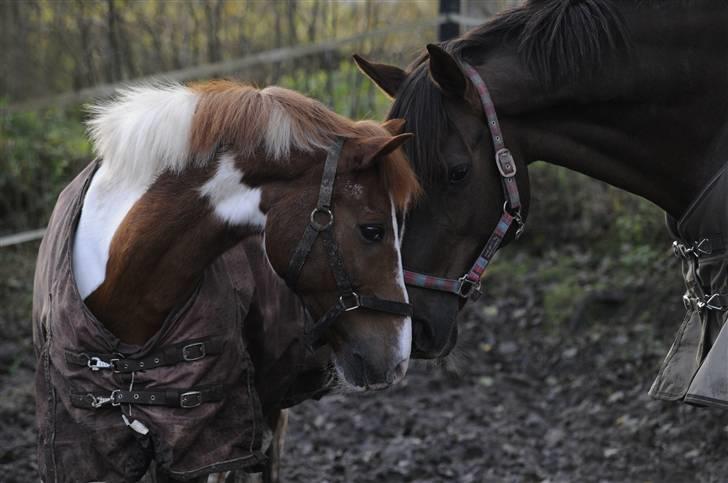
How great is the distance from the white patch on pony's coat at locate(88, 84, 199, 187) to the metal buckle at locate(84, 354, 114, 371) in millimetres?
526

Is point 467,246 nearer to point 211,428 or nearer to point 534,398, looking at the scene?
point 211,428

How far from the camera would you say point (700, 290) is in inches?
119

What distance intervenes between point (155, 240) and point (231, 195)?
254 millimetres

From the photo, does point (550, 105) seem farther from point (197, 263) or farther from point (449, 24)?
point (449, 24)

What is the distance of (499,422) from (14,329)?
9.98 ft

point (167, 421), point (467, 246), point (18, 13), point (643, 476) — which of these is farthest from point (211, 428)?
point (18, 13)

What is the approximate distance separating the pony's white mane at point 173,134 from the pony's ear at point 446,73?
454 millimetres

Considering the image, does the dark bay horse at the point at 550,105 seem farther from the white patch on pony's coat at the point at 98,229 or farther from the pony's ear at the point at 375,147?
the white patch on pony's coat at the point at 98,229

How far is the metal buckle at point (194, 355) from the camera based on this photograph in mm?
2781

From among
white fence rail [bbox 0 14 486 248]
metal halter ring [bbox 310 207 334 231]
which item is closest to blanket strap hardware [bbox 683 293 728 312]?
metal halter ring [bbox 310 207 334 231]

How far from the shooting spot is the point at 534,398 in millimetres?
5484

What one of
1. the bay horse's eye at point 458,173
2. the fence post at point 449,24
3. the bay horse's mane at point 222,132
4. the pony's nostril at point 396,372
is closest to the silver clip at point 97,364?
the bay horse's mane at point 222,132

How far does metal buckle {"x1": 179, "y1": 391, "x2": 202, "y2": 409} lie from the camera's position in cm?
278

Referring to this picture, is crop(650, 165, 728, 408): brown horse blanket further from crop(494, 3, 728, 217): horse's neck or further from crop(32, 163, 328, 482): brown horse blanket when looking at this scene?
crop(32, 163, 328, 482): brown horse blanket
